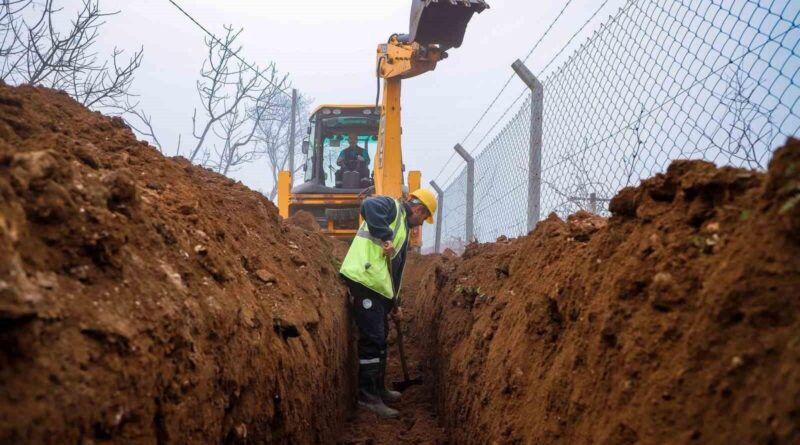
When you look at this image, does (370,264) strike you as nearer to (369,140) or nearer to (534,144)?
(534,144)

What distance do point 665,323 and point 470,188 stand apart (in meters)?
7.90

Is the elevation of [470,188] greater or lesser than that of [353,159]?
lesser

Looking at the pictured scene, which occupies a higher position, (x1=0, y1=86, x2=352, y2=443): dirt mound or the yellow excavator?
the yellow excavator

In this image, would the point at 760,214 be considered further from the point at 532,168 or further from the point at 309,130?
the point at 309,130

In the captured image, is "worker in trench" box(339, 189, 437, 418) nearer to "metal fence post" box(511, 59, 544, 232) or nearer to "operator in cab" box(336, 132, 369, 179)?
"metal fence post" box(511, 59, 544, 232)

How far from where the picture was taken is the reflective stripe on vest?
6148 millimetres

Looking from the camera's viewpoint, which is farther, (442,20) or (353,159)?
(353,159)

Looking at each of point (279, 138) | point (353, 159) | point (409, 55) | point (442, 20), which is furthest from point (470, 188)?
point (279, 138)

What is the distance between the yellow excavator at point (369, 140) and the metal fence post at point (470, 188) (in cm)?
102

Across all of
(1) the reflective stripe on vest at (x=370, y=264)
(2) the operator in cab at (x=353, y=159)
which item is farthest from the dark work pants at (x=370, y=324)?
(2) the operator in cab at (x=353, y=159)

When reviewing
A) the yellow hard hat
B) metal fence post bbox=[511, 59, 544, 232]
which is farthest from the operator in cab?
metal fence post bbox=[511, 59, 544, 232]

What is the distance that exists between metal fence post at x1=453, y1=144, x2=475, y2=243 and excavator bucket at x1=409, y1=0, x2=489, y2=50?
2.15 metres

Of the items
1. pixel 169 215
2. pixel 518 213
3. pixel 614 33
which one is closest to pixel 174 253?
pixel 169 215

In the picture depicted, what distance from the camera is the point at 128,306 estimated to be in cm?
211
